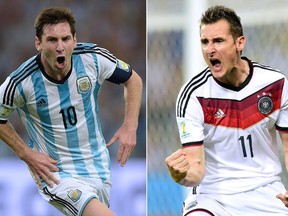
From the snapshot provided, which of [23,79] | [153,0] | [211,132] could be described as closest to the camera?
[211,132]

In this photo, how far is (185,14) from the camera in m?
5.22

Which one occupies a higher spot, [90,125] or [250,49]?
[250,49]

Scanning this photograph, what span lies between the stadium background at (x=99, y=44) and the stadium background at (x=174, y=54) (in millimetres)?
1976

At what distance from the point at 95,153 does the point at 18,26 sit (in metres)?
4.29

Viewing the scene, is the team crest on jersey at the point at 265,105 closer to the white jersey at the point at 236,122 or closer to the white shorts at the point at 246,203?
the white jersey at the point at 236,122

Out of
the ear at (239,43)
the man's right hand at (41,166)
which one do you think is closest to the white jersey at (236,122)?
the ear at (239,43)

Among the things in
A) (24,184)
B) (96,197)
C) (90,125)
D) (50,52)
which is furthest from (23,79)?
(24,184)

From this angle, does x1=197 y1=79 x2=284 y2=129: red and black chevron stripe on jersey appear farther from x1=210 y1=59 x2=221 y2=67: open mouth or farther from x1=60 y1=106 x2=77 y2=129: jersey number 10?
x1=60 y1=106 x2=77 y2=129: jersey number 10

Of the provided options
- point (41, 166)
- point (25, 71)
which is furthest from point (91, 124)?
point (25, 71)

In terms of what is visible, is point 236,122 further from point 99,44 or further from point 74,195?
point 99,44

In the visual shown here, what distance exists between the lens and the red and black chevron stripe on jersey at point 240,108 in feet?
12.7

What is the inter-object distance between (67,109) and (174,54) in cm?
106

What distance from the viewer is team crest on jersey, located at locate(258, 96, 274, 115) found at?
12.8ft

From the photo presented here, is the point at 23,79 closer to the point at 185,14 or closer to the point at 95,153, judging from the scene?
the point at 95,153
